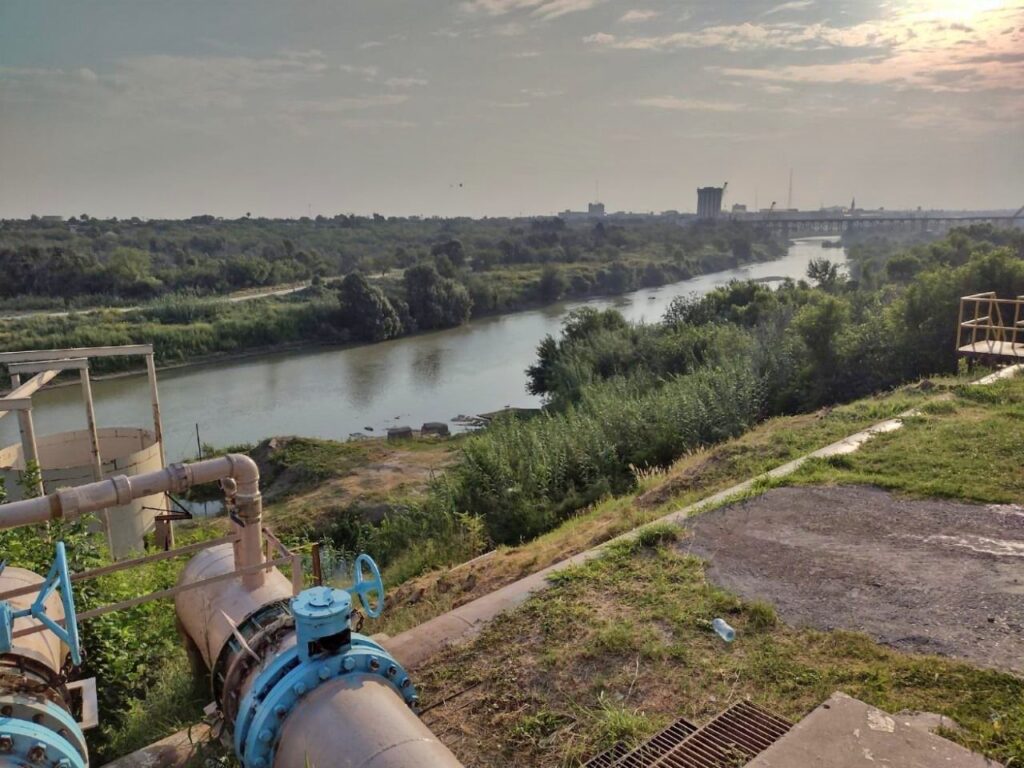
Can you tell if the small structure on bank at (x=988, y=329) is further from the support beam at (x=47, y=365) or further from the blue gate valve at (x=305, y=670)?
the support beam at (x=47, y=365)

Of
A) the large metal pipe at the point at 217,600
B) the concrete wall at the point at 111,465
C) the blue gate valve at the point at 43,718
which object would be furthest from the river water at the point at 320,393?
the blue gate valve at the point at 43,718

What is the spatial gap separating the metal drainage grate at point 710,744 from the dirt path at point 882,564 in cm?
128

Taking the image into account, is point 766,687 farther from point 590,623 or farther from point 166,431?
point 166,431

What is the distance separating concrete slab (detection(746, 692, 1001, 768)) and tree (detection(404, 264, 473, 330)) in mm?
49173

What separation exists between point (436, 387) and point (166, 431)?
40.0ft

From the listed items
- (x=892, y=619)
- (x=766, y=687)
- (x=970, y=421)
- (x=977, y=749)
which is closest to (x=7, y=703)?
(x=766, y=687)

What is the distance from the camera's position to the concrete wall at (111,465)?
36.6ft

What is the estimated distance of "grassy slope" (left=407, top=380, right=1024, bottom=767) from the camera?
411 cm

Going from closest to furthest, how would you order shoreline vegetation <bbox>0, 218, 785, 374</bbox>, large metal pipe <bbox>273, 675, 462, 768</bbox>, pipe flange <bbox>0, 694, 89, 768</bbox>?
pipe flange <bbox>0, 694, 89, 768</bbox> < large metal pipe <bbox>273, 675, 462, 768</bbox> < shoreline vegetation <bbox>0, 218, 785, 374</bbox>

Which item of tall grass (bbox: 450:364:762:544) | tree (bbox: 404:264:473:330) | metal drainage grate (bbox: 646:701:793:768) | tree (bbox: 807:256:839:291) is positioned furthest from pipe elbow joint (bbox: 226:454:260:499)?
tree (bbox: 404:264:473:330)

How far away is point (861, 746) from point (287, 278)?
73016 mm

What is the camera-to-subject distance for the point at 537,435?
1305 centimetres

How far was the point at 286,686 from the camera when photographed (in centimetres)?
312

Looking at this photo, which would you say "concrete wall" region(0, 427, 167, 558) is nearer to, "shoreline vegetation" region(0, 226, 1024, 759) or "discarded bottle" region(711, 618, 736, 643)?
"shoreline vegetation" region(0, 226, 1024, 759)
